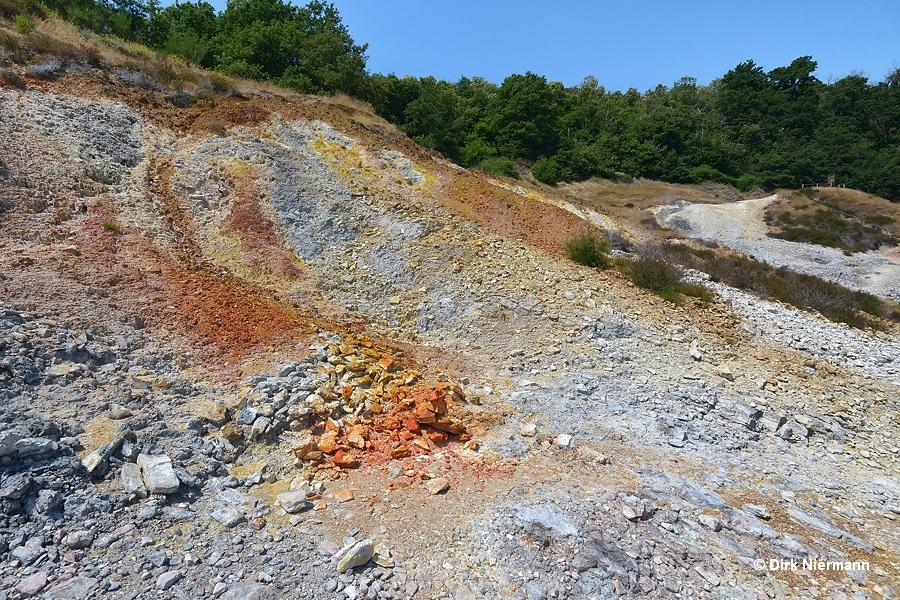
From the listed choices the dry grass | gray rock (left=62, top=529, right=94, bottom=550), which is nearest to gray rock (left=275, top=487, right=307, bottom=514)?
gray rock (left=62, top=529, right=94, bottom=550)

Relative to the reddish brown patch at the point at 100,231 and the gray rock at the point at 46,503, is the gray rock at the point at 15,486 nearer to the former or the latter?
the gray rock at the point at 46,503

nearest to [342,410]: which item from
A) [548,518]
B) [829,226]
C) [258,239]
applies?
[548,518]

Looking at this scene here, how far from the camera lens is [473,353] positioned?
380 inches

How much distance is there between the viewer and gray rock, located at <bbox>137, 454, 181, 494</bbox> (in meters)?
4.91

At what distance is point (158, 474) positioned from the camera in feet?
16.6

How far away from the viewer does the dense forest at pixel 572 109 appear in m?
23.8

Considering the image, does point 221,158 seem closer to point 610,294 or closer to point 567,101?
point 610,294

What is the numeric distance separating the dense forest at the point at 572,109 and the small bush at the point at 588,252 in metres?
14.0

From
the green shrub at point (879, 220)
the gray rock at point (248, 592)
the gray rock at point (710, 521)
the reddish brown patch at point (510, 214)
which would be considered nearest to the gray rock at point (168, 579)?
the gray rock at point (248, 592)

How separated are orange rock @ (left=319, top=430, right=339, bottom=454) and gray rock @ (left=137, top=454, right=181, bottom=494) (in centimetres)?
164

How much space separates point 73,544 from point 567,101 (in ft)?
172

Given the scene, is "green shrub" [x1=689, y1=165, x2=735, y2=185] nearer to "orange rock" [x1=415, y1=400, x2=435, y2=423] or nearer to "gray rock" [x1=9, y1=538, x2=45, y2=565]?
"orange rock" [x1=415, y1=400, x2=435, y2=423]

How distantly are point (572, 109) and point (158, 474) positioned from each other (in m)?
50.9

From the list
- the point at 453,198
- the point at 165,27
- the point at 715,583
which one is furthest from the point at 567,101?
the point at 715,583
